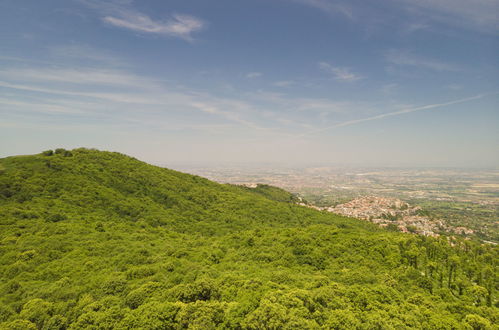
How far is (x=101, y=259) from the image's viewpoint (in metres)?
24.3

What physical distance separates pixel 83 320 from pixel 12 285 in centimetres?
1218

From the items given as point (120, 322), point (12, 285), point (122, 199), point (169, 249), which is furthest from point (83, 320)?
point (122, 199)

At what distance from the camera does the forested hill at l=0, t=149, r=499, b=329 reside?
13711 millimetres

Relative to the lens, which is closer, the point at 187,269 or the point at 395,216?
the point at 187,269

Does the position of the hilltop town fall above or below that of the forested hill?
below

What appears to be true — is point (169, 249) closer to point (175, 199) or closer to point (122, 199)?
point (122, 199)

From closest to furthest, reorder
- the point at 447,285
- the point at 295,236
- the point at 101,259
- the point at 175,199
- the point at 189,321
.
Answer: the point at 189,321
the point at 101,259
the point at 447,285
the point at 295,236
the point at 175,199

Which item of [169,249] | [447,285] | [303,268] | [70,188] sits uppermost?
[70,188]

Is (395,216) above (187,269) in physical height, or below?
below

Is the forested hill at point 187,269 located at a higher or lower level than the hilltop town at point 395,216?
higher

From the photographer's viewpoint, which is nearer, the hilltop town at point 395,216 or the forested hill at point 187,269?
the forested hill at point 187,269

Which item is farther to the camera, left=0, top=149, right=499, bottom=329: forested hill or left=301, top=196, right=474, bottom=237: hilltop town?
left=301, top=196, right=474, bottom=237: hilltop town

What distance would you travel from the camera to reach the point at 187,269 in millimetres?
21516

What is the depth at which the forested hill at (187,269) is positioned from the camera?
13711mm
